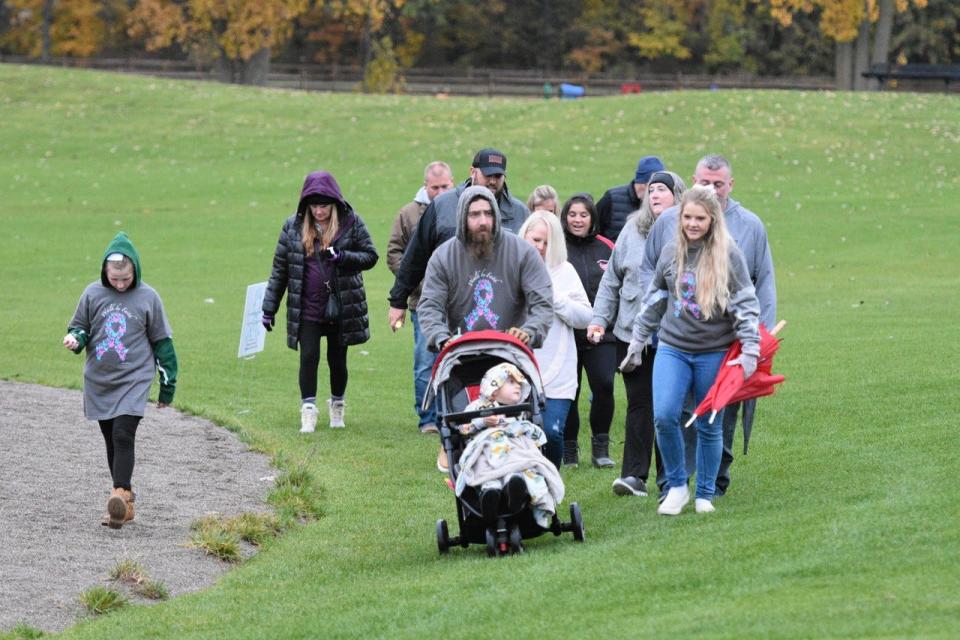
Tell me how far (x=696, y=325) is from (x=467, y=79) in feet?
191

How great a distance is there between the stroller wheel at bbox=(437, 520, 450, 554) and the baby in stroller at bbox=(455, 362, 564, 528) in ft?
1.10

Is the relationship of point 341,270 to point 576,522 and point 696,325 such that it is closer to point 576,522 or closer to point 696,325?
point 696,325

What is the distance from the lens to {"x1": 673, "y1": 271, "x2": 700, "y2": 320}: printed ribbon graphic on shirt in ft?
28.1

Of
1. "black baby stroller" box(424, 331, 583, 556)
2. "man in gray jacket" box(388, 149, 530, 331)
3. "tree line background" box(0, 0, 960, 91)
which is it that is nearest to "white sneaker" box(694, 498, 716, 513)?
"black baby stroller" box(424, 331, 583, 556)

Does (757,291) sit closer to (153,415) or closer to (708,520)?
(708,520)

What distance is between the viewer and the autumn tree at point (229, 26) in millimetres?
52938

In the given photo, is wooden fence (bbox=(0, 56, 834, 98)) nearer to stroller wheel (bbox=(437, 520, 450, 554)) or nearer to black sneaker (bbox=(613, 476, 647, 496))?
black sneaker (bbox=(613, 476, 647, 496))

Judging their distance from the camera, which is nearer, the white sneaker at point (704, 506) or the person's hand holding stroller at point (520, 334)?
the person's hand holding stroller at point (520, 334)

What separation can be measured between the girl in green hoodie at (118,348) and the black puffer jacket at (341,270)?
2907 mm

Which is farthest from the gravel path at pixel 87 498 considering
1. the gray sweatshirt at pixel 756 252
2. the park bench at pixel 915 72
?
the park bench at pixel 915 72

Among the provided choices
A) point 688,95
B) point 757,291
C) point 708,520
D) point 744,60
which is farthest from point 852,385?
point 744,60

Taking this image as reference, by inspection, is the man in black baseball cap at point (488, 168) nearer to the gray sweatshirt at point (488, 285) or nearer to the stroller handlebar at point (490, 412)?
the gray sweatshirt at point (488, 285)

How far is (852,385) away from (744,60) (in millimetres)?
56566

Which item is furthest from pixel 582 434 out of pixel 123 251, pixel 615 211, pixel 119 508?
pixel 123 251
